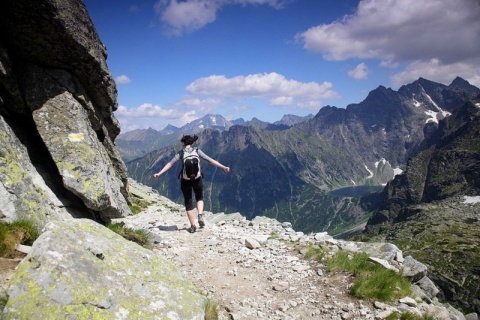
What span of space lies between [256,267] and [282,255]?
152 cm

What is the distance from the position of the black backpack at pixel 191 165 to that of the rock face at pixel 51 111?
3.31 metres

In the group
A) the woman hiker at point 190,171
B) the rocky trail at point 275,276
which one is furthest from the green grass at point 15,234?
the woman hiker at point 190,171

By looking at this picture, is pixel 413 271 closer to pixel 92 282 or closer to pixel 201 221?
pixel 201 221

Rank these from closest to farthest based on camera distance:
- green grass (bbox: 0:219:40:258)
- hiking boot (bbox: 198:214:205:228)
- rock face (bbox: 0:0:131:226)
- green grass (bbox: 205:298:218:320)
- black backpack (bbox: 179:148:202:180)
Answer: green grass (bbox: 0:219:40:258), green grass (bbox: 205:298:218:320), rock face (bbox: 0:0:131:226), black backpack (bbox: 179:148:202:180), hiking boot (bbox: 198:214:205:228)

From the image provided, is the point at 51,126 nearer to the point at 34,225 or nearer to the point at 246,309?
the point at 34,225

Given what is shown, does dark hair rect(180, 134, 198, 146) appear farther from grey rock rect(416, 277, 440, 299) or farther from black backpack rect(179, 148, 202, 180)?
grey rock rect(416, 277, 440, 299)

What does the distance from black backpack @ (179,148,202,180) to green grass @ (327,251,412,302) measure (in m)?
7.35

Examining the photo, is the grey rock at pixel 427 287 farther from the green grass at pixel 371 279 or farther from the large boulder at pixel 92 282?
the large boulder at pixel 92 282

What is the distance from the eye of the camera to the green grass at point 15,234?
719cm

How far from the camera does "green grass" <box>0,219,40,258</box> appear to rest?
23.6ft

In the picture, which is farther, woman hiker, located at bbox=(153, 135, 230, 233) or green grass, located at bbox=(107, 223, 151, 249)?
woman hiker, located at bbox=(153, 135, 230, 233)

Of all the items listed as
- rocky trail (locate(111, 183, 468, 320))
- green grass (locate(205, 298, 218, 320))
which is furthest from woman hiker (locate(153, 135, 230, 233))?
green grass (locate(205, 298, 218, 320))

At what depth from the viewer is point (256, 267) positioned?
A: 1180cm

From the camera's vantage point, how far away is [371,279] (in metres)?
9.57
